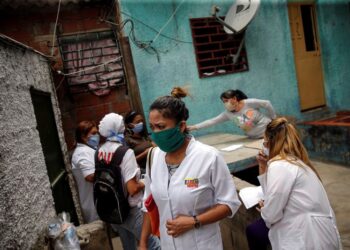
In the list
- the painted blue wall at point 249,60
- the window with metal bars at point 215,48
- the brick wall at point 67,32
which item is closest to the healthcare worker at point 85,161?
the brick wall at point 67,32

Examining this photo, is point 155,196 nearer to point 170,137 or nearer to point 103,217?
point 170,137


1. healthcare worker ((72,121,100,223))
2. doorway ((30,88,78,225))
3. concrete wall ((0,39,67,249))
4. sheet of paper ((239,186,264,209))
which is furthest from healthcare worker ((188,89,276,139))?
concrete wall ((0,39,67,249))

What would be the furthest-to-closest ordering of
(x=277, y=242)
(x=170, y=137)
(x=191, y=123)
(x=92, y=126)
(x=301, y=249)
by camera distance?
(x=191, y=123) < (x=92, y=126) < (x=277, y=242) < (x=301, y=249) < (x=170, y=137)

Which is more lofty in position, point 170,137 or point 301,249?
point 170,137

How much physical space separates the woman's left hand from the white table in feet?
6.66

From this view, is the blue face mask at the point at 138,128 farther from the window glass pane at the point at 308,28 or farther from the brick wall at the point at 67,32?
the window glass pane at the point at 308,28

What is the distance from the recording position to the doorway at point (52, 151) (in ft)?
10.7

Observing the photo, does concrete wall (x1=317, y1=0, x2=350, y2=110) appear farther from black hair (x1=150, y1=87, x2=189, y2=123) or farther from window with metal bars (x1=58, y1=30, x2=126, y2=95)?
black hair (x1=150, y1=87, x2=189, y2=123)

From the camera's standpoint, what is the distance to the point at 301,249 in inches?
77.3

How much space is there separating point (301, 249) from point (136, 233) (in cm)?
145

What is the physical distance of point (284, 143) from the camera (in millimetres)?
2174

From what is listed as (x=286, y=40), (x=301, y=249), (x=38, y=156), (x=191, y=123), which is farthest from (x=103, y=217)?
(x=286, y=40)

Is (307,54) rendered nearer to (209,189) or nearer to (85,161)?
(85,161)

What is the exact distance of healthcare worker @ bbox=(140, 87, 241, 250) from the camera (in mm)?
1713
